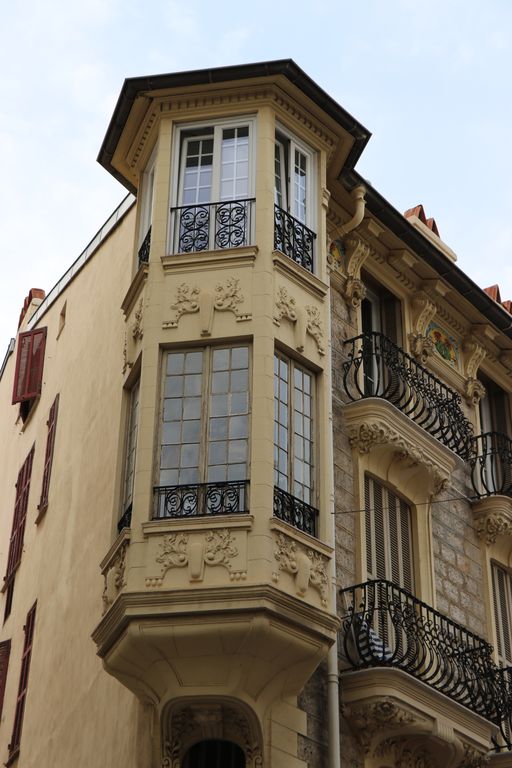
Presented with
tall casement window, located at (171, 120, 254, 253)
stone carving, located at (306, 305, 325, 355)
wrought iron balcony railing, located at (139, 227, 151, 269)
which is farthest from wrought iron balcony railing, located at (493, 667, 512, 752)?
wrought iron balcony railing, located at (139, 227, 151, 269)

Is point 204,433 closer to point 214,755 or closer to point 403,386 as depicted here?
point 214,755

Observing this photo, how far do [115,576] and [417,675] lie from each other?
4010mm

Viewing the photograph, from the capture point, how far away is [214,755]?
45.7ft

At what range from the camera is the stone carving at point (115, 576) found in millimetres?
14180

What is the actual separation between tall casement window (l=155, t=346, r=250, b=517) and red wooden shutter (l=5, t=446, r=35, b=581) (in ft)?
25.8

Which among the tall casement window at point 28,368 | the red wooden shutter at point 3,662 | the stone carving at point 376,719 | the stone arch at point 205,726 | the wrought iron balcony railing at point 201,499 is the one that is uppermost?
the tall casement window at point 28,368

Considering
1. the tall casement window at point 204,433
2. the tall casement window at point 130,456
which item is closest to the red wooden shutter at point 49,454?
the tall casement window at point 130,456

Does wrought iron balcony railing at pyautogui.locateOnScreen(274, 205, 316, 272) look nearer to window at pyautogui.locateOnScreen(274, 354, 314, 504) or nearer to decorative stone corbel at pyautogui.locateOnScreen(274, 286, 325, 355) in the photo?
decorative stone corbel at pyautogui.locateOnScreen(274, 286, 325, 355)

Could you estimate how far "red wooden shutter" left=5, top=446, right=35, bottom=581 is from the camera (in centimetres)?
2228

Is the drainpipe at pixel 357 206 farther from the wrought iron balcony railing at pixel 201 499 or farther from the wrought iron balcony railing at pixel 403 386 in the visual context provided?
the wrought iron balcony railing at pixel 201 499

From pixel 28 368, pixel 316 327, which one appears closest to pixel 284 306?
pixel 316 327

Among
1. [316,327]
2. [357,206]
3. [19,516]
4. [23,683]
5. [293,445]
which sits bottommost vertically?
[23,683]

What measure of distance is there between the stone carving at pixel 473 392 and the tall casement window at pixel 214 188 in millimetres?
5969

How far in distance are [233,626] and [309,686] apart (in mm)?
1724
